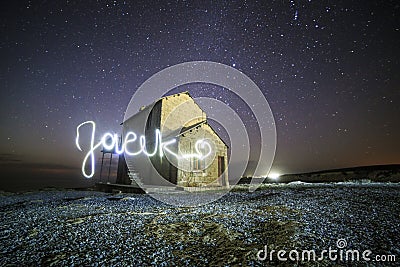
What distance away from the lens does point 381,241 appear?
394cm

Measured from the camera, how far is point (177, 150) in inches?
744

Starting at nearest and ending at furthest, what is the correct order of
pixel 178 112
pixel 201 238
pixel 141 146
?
pixel 201 238, pixel 141 146, pixel 178 112

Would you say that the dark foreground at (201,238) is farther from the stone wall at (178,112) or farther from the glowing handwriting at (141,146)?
the stone wall at (178,112)

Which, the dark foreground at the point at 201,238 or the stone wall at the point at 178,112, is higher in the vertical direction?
the stone wall at the point at 178,112

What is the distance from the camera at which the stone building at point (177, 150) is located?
62.7 feet

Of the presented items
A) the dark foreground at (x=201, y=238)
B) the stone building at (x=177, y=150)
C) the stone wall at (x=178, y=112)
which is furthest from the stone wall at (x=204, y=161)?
the dark foreground at (x=201, y=238)

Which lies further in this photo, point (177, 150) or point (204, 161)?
point (204, 161)

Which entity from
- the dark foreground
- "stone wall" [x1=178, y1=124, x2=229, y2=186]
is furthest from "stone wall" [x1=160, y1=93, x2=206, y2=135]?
the dark foreground

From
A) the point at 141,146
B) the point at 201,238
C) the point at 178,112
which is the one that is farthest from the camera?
the point at 178,112

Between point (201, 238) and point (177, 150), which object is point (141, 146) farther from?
point (201, 238)

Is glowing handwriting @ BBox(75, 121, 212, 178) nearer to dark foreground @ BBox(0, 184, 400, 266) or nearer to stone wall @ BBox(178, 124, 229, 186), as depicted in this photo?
stone wall @ BBox(178, 124, 229, 186)

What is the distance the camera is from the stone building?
19.1 metres

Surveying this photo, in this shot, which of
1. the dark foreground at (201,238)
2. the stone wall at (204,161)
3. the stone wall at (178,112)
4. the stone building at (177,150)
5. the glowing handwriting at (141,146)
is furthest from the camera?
the stone wall at (178,112)

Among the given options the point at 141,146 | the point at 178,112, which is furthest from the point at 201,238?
the point at 178,112
